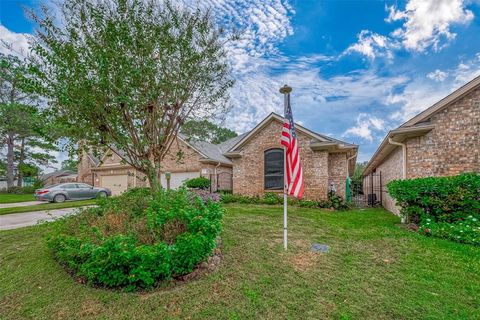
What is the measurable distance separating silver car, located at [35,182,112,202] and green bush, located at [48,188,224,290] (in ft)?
38.6

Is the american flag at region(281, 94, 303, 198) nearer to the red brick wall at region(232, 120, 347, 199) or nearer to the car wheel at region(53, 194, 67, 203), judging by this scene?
the red brick wall at region(232, 120, 347, 199)

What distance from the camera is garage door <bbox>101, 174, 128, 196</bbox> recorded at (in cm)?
2116

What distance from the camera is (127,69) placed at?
5.23m

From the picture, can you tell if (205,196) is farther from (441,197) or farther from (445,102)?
(445,102)

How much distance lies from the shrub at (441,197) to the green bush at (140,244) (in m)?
6.05

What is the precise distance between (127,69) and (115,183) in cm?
1918

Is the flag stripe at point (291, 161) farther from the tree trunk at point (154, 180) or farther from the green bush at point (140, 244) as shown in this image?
the tree trunk at point (154, 180)

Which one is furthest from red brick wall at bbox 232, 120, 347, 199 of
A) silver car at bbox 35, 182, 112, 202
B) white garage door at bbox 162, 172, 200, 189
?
silver car at bbox 35, 182, 112, 202

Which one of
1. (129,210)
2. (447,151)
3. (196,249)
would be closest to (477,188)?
(447,151)

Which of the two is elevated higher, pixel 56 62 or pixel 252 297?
pixel 56 62

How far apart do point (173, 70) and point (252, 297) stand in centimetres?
535

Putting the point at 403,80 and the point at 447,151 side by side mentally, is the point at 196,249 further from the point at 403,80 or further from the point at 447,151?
the point at 403,80

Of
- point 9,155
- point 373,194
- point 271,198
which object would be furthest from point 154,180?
point 9,155

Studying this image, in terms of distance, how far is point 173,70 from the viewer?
19.7 feet
